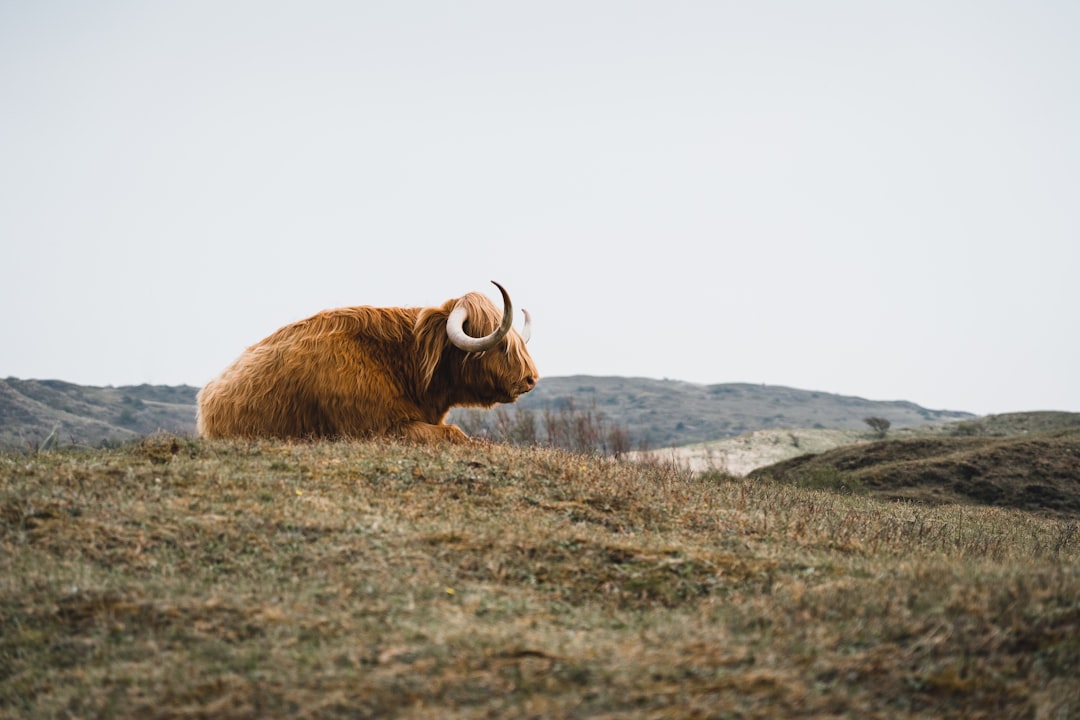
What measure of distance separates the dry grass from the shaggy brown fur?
4.66 feet

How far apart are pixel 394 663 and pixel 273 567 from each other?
192cm

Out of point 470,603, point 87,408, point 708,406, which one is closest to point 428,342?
point 470,603

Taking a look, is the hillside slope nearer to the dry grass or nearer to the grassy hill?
the dry grass

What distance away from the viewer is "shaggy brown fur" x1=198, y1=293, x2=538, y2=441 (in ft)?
37.4

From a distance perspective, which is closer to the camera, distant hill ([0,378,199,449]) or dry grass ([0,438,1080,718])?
dry grass ([0,438,1080,718])

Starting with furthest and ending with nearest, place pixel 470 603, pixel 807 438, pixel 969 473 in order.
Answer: pixel 807 438 → pixel 969 473 → pixel 470 603

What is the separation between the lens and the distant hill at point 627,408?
174 feet

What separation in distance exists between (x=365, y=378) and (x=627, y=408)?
84342mm

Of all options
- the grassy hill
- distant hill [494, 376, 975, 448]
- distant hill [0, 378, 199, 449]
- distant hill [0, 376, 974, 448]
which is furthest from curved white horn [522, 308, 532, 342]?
distant hill [494, 376, 975, 448]

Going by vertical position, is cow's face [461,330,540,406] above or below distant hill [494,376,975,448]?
below

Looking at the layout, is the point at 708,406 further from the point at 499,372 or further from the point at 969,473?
the point at 499,372

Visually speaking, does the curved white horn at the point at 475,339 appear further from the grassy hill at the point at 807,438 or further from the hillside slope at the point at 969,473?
the grassy hill at the point at 807,438

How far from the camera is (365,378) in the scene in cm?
1147

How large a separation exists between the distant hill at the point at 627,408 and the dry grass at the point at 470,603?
29286 mm
